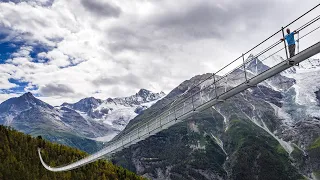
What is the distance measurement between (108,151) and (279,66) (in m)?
45.3

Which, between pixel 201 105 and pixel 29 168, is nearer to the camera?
pixel 201 105

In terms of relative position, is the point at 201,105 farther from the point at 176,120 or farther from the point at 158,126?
the point at 158,126

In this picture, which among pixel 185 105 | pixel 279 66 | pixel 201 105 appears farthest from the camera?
pixel 185 105

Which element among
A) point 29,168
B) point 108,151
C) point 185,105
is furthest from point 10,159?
point 185,105

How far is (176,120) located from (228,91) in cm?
1007

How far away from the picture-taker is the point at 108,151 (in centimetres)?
6931

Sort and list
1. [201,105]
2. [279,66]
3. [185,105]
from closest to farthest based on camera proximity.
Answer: [279,66], [201,105], [185,105]

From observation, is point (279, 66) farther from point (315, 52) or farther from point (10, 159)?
point (10, 159)

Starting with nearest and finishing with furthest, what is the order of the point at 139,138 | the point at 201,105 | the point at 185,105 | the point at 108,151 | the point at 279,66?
the point at 279,66 → the point at 201,105 → the point at 185,105 → the point at 139,138 → the point at 108,151

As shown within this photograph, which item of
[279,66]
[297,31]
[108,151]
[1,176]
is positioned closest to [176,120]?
[279,66]

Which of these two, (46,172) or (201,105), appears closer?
(201,105)

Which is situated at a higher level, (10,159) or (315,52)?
(10,159)

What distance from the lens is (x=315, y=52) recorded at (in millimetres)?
27438

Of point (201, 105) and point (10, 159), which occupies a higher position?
point (10, 159)
